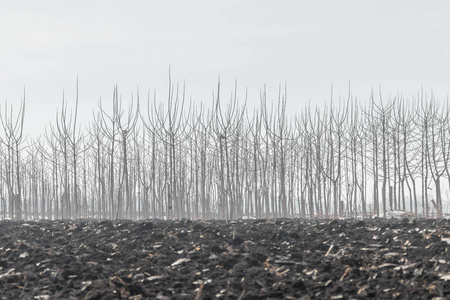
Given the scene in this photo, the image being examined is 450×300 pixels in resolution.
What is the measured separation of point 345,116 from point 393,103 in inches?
87.3

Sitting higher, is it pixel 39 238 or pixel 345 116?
pixel 345 116

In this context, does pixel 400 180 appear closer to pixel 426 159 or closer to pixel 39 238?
pixel 426 159

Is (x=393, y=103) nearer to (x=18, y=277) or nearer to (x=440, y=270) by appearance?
(x=440, y=270)

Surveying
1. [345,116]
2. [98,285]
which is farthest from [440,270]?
[345,116]

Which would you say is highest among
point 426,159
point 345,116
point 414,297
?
point 345,116

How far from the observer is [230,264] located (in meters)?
5.68

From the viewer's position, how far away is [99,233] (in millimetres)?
8258

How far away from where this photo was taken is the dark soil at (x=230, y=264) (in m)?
4.80

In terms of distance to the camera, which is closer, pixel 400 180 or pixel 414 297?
pixel 414 297

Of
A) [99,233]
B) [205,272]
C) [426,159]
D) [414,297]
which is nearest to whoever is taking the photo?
[414,297]

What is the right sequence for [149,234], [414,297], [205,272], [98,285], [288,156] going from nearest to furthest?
[414,297] → [98,285] → [205,272] → [149,234] → [288,156]

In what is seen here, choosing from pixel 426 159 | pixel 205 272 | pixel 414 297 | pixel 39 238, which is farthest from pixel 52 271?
pixel 426 159

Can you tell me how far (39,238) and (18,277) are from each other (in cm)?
244

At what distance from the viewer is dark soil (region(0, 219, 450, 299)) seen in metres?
4.80
